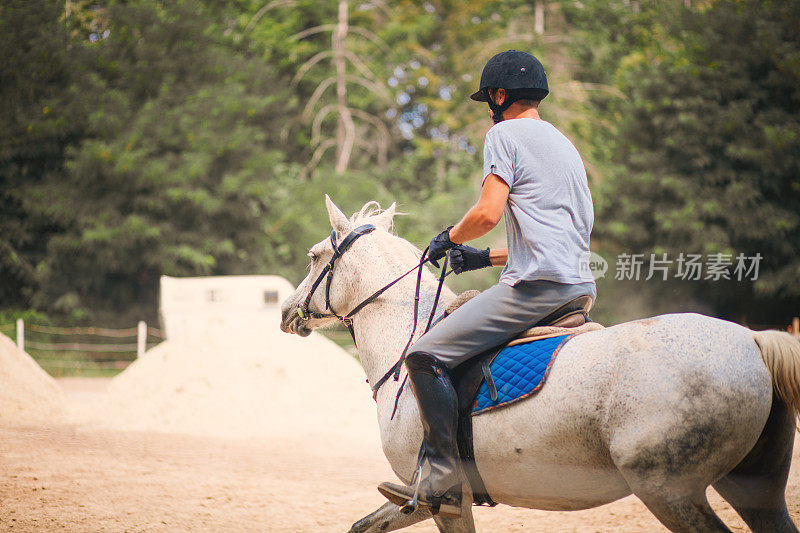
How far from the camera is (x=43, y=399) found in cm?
931

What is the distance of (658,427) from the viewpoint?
266cm

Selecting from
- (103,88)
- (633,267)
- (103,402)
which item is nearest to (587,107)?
(633,267)

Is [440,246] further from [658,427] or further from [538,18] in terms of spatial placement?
[538,18]

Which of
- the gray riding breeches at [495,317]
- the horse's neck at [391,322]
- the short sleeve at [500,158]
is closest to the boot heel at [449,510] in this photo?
the gray riding breeches at [495,317]

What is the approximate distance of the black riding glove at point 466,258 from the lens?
11.2ft

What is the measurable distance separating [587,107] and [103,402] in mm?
19975

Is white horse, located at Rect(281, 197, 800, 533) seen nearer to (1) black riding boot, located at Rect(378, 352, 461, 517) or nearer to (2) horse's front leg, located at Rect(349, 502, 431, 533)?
(1) black riding boot, located at Rect(378, 352, 461, 517)

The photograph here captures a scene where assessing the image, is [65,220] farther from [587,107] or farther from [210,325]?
[587,107]

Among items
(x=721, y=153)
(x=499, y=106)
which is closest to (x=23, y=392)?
(x=499, y=106)

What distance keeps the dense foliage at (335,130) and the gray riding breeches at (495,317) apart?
11.2m

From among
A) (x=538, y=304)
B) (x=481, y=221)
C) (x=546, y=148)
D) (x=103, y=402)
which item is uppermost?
(x=546, y=148)

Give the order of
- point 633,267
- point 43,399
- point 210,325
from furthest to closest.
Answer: point 633,267
point 210,325
point 43,399

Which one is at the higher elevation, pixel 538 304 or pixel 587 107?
pixel 587 107

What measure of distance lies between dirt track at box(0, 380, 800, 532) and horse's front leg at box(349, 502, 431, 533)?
62.5 inches
